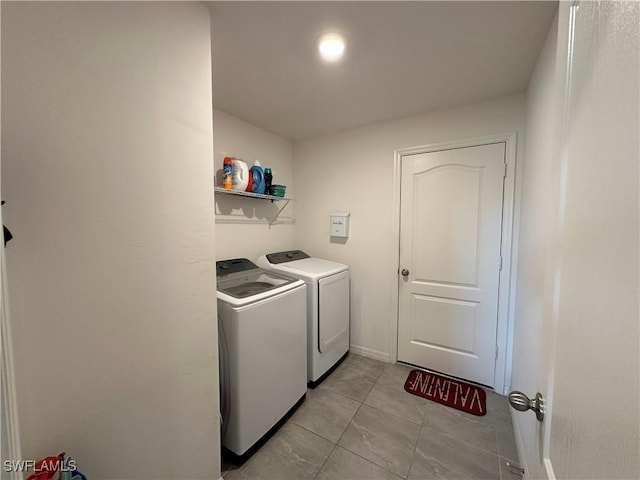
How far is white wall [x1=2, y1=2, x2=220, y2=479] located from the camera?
67 centimetres

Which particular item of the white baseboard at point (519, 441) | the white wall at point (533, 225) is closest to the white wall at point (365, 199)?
the white wall at point (533, 225)

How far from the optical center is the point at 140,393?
3.06ft

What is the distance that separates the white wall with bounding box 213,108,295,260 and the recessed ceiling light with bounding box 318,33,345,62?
1093mm

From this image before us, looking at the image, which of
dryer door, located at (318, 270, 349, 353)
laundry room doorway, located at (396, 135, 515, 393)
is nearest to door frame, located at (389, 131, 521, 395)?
laundry room doorway, located at (396, 135, 515, 393)

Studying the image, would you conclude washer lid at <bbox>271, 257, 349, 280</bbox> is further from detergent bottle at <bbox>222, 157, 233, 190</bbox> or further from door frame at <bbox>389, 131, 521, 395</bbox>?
door frame at <bbox>389, 131, 521, 395</bbox>

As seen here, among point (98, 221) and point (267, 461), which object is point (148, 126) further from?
point (267, 461)

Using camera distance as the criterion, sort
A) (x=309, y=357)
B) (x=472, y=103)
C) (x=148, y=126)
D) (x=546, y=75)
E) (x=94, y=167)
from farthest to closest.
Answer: (x=309, y=357), (x=472, y=103), (x=546, y=75), (x=148, y=126), (x=94, y=167)

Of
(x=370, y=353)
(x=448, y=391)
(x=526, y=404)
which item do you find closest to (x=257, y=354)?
(x=526, y=404)

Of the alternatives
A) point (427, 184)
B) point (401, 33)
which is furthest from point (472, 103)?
point (401, 33)

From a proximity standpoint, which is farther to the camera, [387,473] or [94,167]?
[387,473]

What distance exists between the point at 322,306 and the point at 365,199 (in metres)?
1.13

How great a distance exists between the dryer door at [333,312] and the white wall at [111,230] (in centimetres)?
107

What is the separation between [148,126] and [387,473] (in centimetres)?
205

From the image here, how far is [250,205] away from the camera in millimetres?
2379
